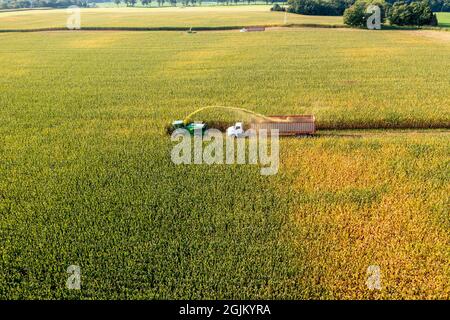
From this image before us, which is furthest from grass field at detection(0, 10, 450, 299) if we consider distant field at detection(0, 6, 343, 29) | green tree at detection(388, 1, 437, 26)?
distant field at detection(0, 6, 343, 29)

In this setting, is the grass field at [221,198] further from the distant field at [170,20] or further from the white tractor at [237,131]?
the distant field at [170,20]

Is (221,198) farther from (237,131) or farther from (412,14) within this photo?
(412,14)

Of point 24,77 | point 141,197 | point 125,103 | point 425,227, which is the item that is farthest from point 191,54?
point 425,227

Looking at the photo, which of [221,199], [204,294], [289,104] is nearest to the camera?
[204,294]

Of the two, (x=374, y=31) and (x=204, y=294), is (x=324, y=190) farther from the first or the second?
(x=374, y=31)

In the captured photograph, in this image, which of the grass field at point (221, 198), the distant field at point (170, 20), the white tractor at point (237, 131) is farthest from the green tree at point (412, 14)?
the white tractor at point (237, 131)

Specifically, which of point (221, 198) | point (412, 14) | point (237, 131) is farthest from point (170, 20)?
point (221, 198)
